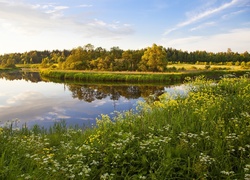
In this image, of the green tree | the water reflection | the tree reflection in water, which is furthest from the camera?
the green tree

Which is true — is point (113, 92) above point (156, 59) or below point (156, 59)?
below

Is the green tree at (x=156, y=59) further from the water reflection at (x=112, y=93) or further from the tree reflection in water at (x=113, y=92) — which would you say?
the water reflection at (x=112, y=93)

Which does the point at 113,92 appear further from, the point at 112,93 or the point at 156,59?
the point at 156,59

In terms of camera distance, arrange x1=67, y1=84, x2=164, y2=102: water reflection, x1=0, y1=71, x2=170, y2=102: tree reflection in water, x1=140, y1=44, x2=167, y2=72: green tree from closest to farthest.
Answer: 1. x1=67, y1=84, x2=164, y2=102: water reflection
2. x1=0, y1=71, x2=170, y2=102: tree reflection in water
3. x1=140, y1=44, x2=167, y2=72: green tree

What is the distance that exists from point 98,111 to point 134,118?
14339mm

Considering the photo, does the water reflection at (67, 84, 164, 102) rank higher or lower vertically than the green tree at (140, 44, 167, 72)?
lower

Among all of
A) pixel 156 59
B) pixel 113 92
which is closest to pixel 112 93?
pixel 113 92

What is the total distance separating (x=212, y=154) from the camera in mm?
5883

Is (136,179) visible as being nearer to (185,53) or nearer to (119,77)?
(119,77)

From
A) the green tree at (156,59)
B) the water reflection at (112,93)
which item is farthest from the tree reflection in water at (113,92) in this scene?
the green tree at (156,59)

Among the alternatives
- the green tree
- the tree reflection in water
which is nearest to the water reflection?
the tree reflection in water

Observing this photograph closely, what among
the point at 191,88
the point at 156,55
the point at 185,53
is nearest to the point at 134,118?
the point at 191,88

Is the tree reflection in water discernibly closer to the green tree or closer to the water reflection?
the water reflection

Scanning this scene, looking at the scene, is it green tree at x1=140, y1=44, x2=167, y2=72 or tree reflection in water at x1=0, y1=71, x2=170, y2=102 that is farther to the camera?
green tree at x1=140, y1=44, x2=167, y2=72
